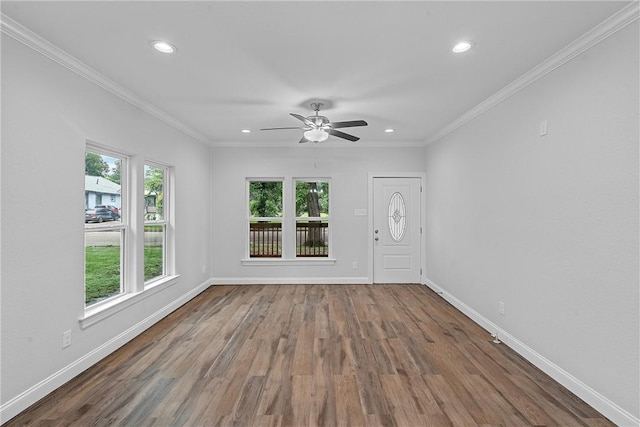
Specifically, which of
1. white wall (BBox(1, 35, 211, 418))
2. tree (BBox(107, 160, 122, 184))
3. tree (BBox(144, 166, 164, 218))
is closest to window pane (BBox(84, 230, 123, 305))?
white wall (BBox(1, 35, 211, 418))

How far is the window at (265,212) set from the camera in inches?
223

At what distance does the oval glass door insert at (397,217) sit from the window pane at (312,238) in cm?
122

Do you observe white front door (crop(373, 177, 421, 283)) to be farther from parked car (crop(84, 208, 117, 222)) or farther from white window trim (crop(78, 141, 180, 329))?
parked car (crop(84, 208, 117, 222))

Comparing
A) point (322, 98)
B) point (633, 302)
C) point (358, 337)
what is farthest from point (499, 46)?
point (358, 337)

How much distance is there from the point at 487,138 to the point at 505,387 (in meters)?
2.58

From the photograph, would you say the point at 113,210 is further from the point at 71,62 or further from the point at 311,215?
the point at 311,215

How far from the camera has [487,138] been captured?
11.5 ft

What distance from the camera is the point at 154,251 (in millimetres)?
3965

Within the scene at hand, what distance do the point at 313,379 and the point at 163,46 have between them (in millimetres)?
2862

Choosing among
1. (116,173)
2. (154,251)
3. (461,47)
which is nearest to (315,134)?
(461,47)

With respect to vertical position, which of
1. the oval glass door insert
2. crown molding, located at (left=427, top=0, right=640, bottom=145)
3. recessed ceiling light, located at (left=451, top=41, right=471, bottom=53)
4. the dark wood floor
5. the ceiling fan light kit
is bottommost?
the dark wood floor

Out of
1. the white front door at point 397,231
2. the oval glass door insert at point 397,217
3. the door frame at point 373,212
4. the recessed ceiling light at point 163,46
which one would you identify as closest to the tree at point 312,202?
the door frame at point 373,212

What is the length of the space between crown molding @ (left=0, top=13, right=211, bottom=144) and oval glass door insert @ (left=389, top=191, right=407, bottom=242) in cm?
391

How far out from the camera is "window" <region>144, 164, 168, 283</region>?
12.5ft
